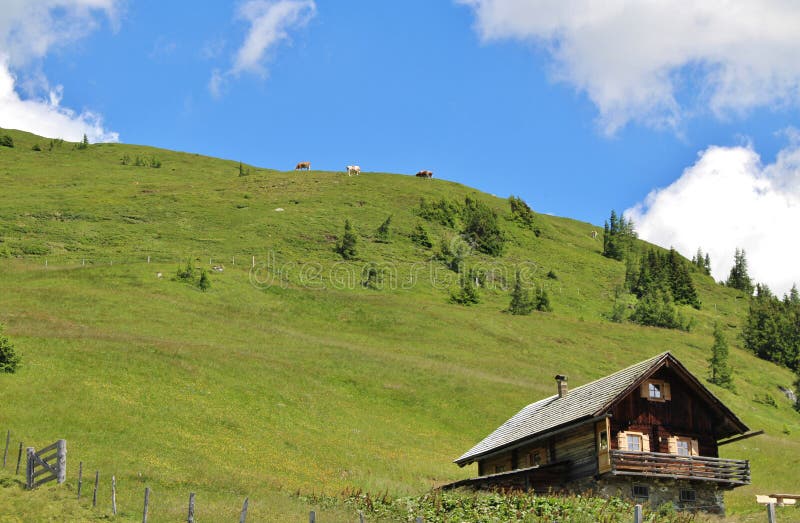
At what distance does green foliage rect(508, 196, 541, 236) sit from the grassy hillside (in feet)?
11.5

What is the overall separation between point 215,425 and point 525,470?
19531mm

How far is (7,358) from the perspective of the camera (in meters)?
49.6

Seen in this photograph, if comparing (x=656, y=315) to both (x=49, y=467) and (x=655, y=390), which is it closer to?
(x=655, y=390)

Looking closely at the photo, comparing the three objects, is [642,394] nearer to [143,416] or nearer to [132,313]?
[143,416]

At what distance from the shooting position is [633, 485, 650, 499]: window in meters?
36.2

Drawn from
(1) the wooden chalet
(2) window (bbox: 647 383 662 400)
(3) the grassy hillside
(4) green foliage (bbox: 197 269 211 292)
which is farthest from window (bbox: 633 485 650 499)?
(4) green foliage (bbox: 197 269 211 292)

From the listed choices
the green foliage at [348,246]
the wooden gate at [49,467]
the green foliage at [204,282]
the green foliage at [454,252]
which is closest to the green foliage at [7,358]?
the wooden gate at [49,467]

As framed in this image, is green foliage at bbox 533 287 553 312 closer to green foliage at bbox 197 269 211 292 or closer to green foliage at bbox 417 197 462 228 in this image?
green foliage at bbox 417 197 462 228

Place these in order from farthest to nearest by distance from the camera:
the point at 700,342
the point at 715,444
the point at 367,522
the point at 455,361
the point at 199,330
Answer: the point at 700,342 → the point at 455,361 → the point at 199,330 → the point at 715,444 → the point at 367,522

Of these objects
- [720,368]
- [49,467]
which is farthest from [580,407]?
[720,368]

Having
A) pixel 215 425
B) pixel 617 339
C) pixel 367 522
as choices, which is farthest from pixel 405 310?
pixel 367 522

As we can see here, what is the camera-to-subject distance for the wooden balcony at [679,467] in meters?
35.1

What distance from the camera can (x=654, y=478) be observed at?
119 ft

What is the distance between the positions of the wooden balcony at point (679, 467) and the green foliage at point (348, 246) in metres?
90.9
